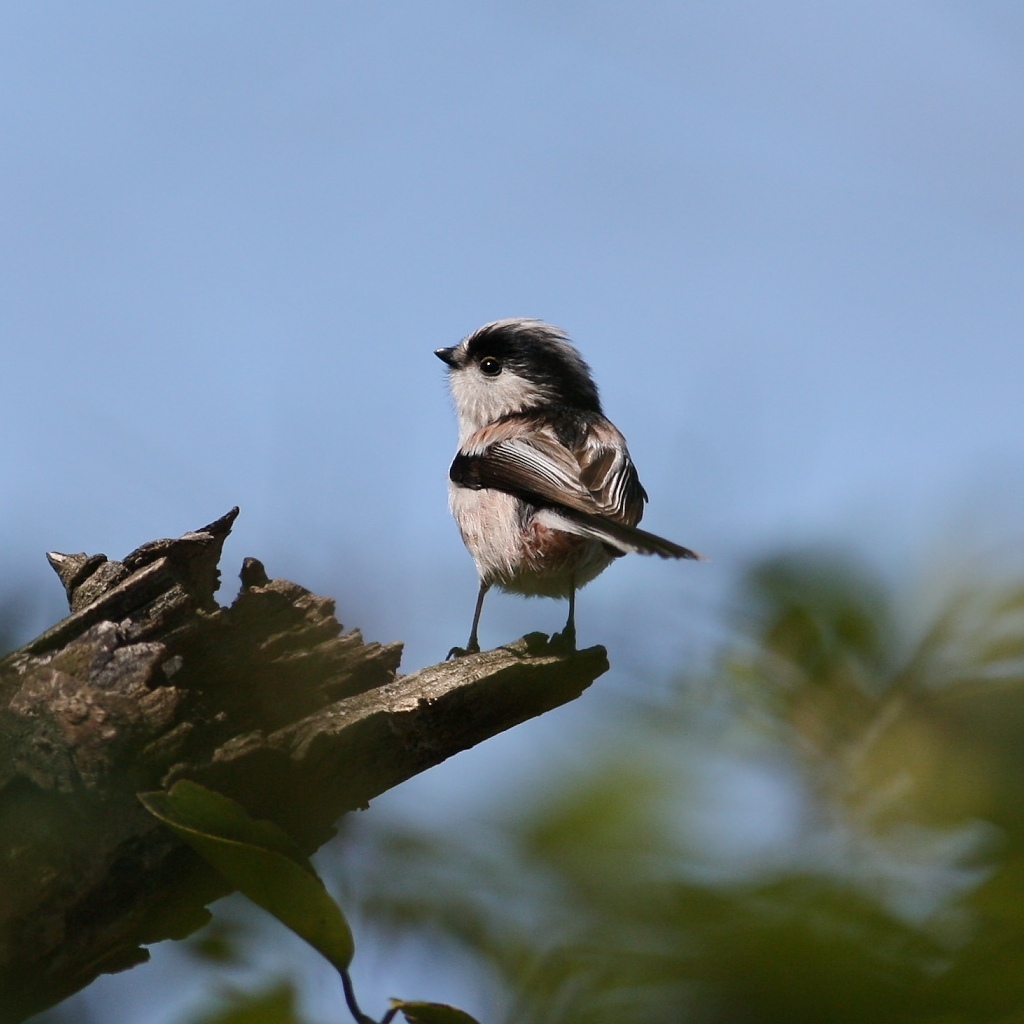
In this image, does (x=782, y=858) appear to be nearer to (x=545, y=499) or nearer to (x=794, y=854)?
(x=794, y=854)

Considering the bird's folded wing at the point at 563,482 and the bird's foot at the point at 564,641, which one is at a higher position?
the bird's folded wing at the point at 563,482

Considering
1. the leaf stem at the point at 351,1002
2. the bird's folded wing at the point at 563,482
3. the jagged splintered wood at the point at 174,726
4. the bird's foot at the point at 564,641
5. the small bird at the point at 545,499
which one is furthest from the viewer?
the small bird at the point at 545,499

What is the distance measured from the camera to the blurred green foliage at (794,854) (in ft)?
2.34

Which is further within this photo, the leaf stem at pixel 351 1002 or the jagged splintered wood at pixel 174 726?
the jagged splintered wood at pixel 174 726

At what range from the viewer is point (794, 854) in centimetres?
89

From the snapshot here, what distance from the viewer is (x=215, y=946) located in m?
1.26

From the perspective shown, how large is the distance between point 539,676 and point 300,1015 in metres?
2.11

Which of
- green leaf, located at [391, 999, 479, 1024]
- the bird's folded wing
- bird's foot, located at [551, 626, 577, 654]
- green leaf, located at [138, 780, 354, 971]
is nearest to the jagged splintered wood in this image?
bird's foot, located at [551, 626, 577, 654]

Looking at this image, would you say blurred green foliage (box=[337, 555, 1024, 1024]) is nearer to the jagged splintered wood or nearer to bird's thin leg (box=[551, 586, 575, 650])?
the jagged splintered wood

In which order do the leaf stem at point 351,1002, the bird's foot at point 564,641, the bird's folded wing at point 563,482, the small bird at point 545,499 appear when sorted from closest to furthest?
the leaf stem at point 351,1002
the bird's foot at point 564,641
the bird's folded wing at point 563,482
the small bird at point 545,499

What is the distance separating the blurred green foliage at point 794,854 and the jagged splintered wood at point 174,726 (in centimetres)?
106

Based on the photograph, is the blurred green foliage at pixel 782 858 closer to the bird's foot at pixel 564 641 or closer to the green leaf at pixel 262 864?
the green leaf at pixel 262 864

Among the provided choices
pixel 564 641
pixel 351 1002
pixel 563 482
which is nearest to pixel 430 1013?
pixel 351 1002

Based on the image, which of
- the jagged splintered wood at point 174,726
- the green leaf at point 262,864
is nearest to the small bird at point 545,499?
the jagged splintered wood at point 174,726
